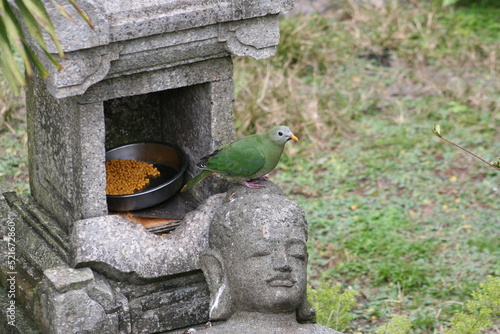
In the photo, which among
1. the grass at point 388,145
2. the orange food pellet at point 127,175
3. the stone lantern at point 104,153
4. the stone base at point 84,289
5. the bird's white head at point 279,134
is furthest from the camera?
the grass at point 388,145

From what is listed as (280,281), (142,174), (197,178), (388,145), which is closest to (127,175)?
(142,174)

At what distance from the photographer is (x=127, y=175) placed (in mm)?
4434

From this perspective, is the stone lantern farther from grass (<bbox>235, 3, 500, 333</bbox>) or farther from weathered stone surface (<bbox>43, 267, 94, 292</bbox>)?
grass (<bbox>235, 3, 500, 333</bbox>)

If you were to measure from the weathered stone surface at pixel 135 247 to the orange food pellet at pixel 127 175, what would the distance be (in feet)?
1.60

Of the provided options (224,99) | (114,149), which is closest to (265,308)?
(224,99)

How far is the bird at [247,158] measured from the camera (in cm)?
399

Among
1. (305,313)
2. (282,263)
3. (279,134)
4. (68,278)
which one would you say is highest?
(279,134)

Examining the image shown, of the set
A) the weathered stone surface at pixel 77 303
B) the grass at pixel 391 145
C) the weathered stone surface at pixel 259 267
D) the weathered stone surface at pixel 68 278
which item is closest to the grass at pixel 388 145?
the grass at pixel 391 145

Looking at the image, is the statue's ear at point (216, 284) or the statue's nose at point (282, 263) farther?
the statue's ear at point (216, 284)

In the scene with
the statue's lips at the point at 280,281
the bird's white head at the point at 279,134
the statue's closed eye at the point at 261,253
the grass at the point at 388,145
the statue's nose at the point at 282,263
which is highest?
the bird's white head at the point at 279,134

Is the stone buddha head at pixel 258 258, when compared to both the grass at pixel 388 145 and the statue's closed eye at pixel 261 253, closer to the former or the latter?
the statue's closed eye at pixel 261 253

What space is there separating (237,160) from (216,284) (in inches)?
25.0

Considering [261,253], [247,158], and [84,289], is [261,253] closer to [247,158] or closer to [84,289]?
[247,158]

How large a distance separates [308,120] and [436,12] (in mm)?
2801
